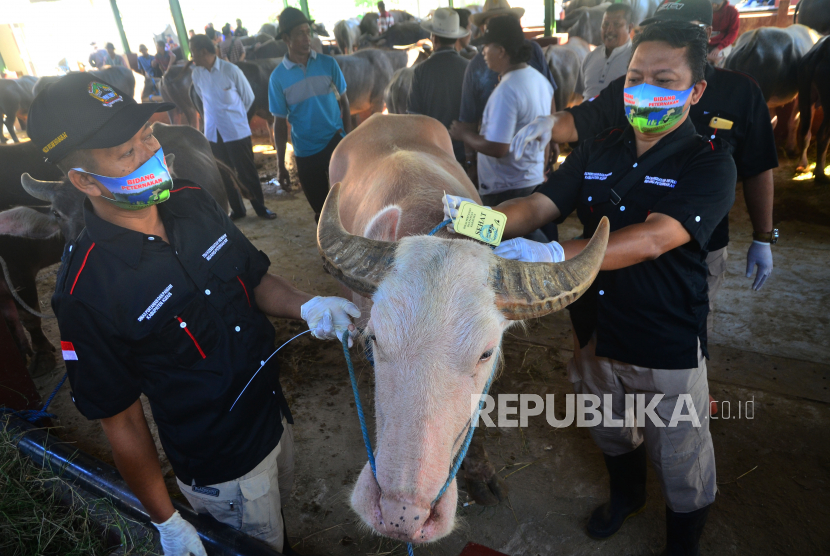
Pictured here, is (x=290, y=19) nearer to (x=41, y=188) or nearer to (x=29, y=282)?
(x=41, y=188)

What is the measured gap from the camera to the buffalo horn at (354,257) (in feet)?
6.83

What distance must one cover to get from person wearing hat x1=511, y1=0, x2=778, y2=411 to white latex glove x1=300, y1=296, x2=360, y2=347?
1607mm

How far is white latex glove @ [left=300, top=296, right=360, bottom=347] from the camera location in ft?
6.82

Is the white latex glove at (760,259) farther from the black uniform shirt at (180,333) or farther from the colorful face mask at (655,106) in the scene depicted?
the black uniform shirt at (180,333)

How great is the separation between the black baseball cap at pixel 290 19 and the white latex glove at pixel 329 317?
5.47 meters

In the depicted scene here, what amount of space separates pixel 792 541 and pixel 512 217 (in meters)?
2.56

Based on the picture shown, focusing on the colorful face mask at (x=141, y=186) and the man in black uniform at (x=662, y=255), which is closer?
the colorful face mask at (x=141, y=186)

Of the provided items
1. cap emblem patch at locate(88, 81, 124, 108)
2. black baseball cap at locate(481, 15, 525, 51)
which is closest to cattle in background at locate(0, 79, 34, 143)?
black baseball cap at locate(481, 15, 525, 51)

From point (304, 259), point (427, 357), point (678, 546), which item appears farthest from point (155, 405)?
point (304, 259)

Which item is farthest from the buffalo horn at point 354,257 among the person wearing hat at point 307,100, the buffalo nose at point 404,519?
the person wearing hat at point 307,100

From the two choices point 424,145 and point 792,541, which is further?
point 424,145

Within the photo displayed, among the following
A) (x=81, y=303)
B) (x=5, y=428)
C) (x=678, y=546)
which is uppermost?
(x=81, y=303)

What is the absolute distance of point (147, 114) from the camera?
2051 mm

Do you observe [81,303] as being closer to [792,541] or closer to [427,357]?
[427,357]
